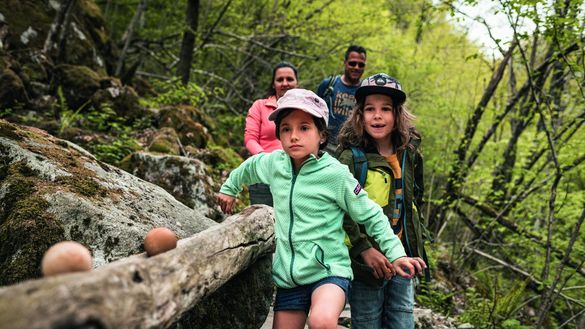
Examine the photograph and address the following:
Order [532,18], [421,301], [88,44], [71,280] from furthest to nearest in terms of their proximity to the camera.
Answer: [88,44]
[421,301]
[532,18]
[71,280]

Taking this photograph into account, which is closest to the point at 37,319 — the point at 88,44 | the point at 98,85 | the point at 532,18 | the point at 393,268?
the point at 393,268

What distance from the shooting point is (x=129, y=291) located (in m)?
1.46

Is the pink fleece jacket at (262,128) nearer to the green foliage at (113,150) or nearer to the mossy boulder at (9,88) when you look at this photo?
the green foliage at (113,150)

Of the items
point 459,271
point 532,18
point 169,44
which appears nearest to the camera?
point 532,18

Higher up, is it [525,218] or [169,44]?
[169,44]

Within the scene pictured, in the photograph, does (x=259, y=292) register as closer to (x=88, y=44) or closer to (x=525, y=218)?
(x=525, y=218)

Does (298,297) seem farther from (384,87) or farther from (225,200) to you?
(384,87)

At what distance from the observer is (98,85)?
880 centimetres

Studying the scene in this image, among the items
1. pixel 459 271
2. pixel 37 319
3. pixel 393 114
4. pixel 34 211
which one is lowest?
pixel 459 271

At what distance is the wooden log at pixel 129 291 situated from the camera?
3.90 feet

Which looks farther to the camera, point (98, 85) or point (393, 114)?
point (98, 85)

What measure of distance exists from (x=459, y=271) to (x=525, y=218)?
2.48m

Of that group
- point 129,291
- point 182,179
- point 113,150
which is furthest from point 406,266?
point 113,150

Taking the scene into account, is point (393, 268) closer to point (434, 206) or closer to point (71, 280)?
point (71, 280)
